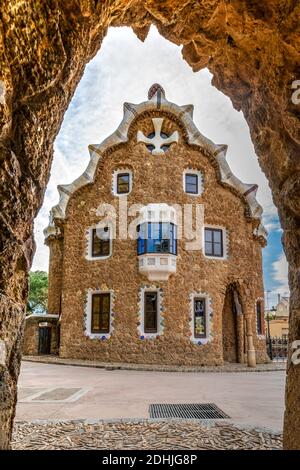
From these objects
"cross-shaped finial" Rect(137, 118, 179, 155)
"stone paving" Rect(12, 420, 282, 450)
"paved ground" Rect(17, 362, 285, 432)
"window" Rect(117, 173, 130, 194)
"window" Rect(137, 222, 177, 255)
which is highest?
"cross-shaped finial" Rect(137, 118, 179, 155)

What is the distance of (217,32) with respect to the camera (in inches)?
154

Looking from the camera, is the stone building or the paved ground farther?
the stone building

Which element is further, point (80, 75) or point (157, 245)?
point (157, 245)

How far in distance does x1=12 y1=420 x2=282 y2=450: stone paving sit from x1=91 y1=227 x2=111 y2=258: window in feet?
39.7

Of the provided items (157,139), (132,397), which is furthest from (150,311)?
(132,397)

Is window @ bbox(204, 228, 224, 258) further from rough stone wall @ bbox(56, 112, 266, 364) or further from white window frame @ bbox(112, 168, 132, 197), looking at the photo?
white window frame @ bbox(112, 168, 132, 197)

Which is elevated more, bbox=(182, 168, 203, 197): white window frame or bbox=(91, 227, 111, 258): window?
bbox=(182, 168, 203, 197): white window frame

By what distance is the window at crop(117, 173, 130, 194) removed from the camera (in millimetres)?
17328

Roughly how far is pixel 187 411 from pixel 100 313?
1071 cm

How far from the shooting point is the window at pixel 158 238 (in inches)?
624

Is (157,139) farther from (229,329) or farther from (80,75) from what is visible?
(80,75)

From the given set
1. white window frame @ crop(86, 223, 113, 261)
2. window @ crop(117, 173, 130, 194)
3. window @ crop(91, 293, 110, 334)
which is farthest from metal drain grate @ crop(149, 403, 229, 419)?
window @ crop(117, 173, 130, 194)

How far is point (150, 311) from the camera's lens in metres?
15.9
